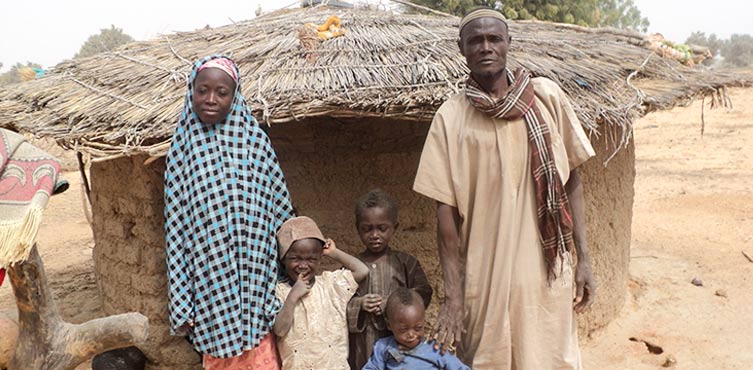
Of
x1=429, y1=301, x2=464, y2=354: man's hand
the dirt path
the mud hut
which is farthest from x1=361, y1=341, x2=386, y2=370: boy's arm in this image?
the dirt path

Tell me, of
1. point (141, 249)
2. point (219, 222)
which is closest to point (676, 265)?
point (141, 249)

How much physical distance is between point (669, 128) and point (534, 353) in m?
14.1

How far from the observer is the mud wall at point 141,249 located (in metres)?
3.72

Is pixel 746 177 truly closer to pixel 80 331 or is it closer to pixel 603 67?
pixel 603 67

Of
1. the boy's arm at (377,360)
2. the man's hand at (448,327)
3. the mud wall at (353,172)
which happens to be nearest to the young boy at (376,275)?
the boy's arm at (377,360)

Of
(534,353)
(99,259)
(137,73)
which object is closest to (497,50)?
(534,353)

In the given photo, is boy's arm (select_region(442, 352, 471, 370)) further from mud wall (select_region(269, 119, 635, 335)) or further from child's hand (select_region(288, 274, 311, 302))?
mud wall (select_region(269, 119, 635, 335))

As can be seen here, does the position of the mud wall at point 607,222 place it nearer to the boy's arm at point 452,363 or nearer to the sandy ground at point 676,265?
the sandy ground at point 676,265

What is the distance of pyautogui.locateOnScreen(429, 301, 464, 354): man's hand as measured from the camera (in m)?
2.54

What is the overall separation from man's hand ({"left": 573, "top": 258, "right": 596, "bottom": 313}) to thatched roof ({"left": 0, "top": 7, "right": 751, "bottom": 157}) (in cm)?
85

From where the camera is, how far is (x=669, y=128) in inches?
598

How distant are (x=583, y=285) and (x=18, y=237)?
200cm

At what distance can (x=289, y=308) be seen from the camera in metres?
2.72

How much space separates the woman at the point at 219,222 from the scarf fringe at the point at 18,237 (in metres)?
0.78
